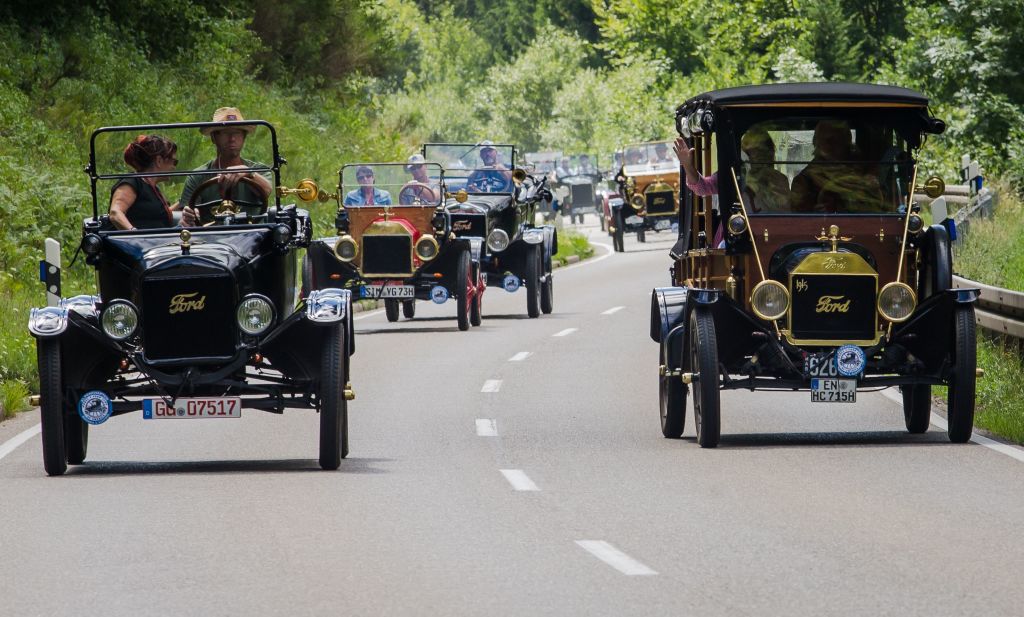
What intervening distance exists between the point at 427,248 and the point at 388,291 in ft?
2.24

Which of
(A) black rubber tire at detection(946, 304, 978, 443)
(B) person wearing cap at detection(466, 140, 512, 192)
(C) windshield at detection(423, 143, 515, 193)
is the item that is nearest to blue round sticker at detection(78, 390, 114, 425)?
(A) black rubber tire at detection(946, 304, 978, 443)

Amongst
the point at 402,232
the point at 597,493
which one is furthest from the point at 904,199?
the point at 402,232

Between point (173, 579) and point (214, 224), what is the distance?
4.86m

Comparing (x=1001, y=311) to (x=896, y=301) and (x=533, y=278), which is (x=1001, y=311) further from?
(x=533, y=278)

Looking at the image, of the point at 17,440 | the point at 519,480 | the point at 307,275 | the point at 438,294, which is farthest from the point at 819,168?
the point at 307,275

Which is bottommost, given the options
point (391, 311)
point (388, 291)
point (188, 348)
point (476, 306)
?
point (391, 311)

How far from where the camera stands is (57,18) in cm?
3462

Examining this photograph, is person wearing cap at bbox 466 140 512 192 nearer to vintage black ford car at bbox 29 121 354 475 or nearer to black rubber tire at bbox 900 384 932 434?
black rubber tire at bbox 900 384 932 434

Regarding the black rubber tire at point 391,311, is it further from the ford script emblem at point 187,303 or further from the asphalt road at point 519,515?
the ford script emblem at point 187,303

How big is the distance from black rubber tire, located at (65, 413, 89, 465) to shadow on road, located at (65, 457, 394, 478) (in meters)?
Answer: 0.07

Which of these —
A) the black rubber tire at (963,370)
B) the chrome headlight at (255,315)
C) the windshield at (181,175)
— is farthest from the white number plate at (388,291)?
the chrome headlight at (255,315)

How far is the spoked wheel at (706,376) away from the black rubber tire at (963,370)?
1.46m

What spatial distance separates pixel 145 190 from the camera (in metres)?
13.1

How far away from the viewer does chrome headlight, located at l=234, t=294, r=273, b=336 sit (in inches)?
479
